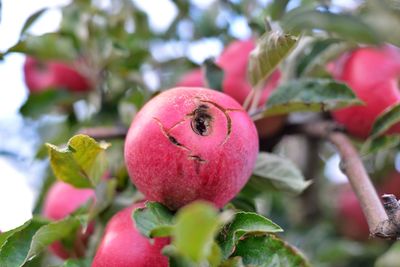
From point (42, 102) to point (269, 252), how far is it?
0.91 meters

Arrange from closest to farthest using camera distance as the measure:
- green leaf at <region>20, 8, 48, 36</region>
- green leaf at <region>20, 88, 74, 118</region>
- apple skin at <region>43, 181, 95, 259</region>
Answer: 1. apple skin at <region>43, 181, 95, 259</region>
2. green leaf at <region>20, 8, 48, 36</region>
3. green leaf at <region>20, 88, 74, 118</region>

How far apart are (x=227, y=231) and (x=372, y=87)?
0.47 meters

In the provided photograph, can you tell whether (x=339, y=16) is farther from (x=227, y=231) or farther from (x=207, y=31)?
(x=207, y=31)

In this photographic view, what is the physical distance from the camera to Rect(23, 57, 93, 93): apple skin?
150 centimetres

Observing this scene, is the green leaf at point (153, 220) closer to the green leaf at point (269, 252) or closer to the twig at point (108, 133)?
the green leaf at point (269, 252)

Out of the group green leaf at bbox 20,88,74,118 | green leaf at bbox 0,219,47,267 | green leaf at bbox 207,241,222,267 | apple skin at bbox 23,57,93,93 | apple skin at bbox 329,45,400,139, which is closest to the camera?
green leaf at bbox 207,241,222,267

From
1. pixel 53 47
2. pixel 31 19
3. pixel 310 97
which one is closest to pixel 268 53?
pixel 310 97

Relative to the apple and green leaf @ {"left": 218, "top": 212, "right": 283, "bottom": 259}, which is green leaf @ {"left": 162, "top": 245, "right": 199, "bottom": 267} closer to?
green leaf @ {"left": 218, "top": 212, "right": 283, "bottom": 259}

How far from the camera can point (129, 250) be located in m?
0.68

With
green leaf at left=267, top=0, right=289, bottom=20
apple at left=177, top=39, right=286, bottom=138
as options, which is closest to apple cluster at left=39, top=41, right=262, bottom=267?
apple at left=177, top=39, right=286, bottom=138

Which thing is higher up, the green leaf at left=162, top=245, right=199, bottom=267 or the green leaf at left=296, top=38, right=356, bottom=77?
the green leaf at left=296, top=38, right=356, bottom=77

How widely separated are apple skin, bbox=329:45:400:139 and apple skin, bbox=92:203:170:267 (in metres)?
0.47

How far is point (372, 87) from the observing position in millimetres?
966

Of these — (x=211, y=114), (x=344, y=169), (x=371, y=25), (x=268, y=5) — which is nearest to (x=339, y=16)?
(x=371, y=25)
